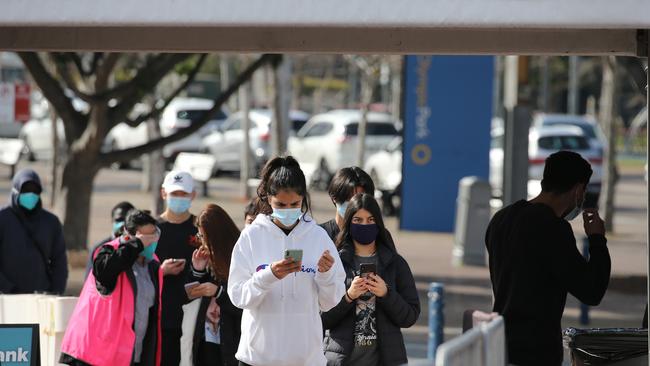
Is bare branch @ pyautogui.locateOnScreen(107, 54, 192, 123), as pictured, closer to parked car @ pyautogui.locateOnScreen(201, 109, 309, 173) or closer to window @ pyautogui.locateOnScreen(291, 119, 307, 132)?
parked car @ pyautogui.locateOnScreen(201, 109, 309, 173)

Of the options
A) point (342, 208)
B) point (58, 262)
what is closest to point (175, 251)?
point (342, 208)

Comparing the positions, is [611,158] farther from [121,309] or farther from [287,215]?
[287,215]

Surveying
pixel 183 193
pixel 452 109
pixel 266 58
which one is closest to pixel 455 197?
pixel 452 109

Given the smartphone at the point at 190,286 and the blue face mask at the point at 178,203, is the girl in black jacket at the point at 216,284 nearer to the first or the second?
the smartphone at the point at 190,286

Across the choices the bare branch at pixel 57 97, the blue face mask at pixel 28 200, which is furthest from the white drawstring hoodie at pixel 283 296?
the bare branch at pixel 57 97

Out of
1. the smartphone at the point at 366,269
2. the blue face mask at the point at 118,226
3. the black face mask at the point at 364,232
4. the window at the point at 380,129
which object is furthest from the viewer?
the window at the point at 380,129

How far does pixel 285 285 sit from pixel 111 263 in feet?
4.99

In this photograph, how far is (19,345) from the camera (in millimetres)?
6793

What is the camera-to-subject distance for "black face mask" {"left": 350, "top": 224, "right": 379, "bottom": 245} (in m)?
6.23

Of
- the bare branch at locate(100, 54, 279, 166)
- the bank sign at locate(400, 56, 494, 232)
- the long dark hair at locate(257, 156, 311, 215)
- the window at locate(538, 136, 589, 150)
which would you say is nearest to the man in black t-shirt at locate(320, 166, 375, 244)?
the long dark hair at locate(257, 156, 311, 215)

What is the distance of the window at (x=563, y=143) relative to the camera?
2771 centimetres

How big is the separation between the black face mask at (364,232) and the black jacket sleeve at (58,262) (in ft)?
12.1

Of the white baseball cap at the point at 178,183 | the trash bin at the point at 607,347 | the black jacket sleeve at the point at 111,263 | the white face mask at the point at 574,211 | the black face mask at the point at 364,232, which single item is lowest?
the trash bin at the point at 607,347

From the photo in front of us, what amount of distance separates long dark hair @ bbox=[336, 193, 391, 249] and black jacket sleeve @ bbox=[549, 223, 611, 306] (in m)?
1.18
